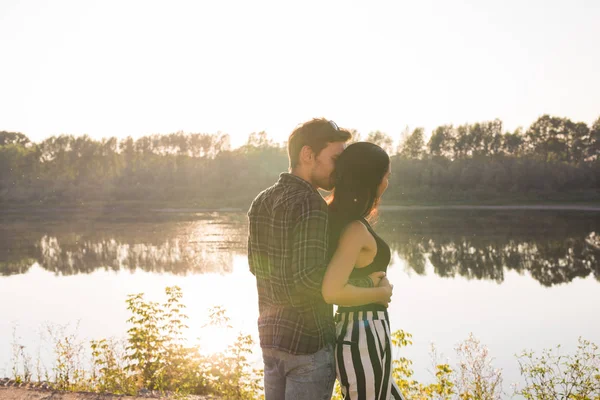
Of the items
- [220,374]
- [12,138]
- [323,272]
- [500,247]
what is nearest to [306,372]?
[323,272]

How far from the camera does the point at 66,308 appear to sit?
44.6 feet

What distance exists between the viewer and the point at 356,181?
229 cm

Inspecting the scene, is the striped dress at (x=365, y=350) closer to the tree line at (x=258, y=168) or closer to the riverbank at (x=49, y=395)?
the riverbank at (x=49, y=395)

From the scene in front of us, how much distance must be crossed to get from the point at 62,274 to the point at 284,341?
732 inches

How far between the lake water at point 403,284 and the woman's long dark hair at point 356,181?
17.1 ft

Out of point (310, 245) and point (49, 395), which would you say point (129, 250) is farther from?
point (310, 245)

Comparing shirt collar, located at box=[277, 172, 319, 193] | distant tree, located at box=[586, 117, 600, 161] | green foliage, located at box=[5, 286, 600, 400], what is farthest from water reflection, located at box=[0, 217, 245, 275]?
Answer: distant tree, located at box=[586, 117, 600, 161]

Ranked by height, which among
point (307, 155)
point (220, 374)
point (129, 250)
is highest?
point (307, 155)

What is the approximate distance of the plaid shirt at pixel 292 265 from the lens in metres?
2.18

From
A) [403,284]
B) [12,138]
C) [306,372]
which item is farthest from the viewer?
[12,138]

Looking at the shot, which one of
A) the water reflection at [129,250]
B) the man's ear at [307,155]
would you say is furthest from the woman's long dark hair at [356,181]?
the water reflection at [129,250]

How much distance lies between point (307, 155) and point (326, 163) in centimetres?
9

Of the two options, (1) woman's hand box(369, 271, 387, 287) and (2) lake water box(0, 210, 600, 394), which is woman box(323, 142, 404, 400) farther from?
(2) lake water box(0, 210, 600, 394)

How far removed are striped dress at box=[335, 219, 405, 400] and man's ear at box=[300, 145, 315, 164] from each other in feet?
1.11
